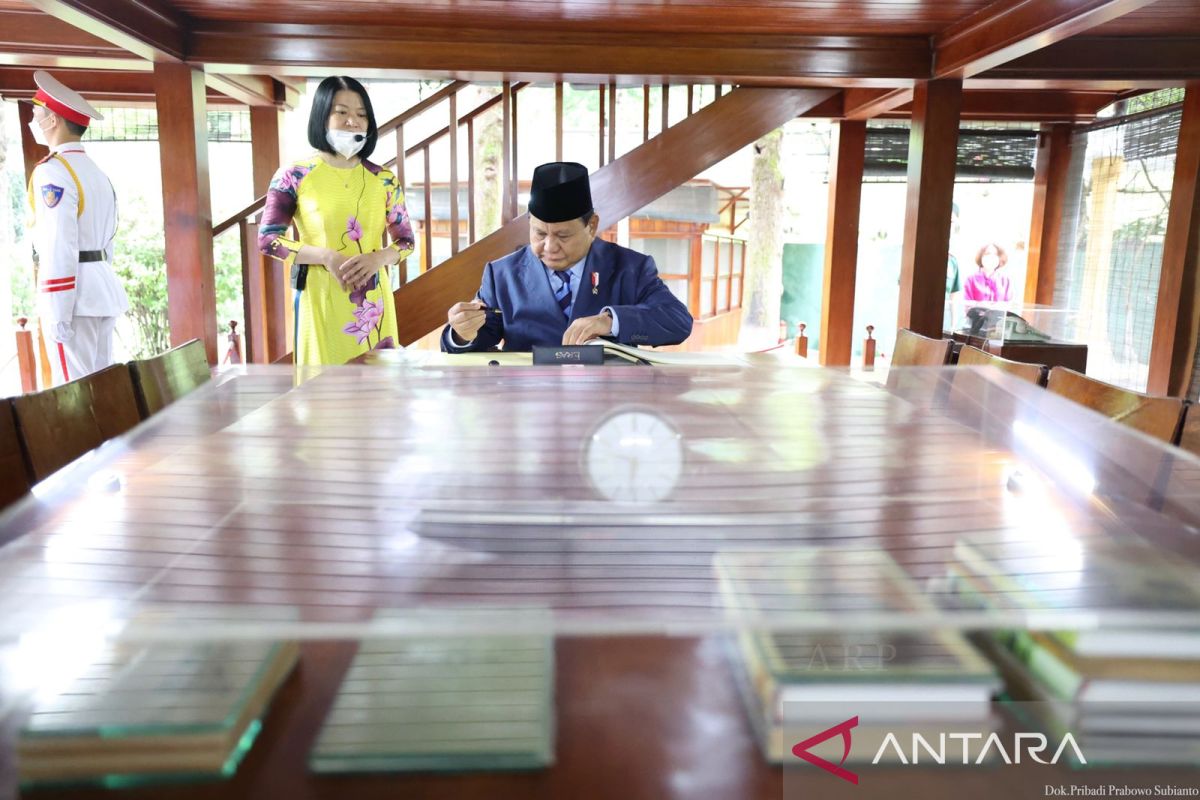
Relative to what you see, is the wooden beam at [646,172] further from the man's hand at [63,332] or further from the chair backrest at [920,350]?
the chair backrest at [920,350]

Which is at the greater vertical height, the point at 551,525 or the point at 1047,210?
the point at 1047,210

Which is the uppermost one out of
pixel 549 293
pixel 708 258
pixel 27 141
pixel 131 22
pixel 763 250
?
pixel 131 22

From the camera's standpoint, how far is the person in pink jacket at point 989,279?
6.03 m

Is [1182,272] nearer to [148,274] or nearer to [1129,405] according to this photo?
[1129,405]

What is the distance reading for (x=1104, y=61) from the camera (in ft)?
13.5

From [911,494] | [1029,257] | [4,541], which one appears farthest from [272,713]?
[1029,257]

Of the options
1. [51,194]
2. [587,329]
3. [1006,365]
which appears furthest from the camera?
[51,194]

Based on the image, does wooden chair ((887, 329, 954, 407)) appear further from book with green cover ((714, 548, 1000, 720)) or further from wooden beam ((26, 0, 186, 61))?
wooden beam ((26, 0, 186, 61))

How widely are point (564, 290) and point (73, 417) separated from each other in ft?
5.05

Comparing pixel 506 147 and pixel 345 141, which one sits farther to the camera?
pixel 506 147

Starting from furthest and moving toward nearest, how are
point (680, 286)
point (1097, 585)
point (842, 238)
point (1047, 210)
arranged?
1. point (680, 286)
2. point (1047, 210)
3. point (842, 238)
4. point (1097, 585)

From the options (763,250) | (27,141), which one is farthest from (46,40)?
(763,250)

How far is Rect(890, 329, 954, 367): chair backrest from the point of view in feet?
8.82

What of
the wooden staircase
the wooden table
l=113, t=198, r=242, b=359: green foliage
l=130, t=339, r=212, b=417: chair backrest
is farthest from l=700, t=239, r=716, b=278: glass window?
the wooden table
